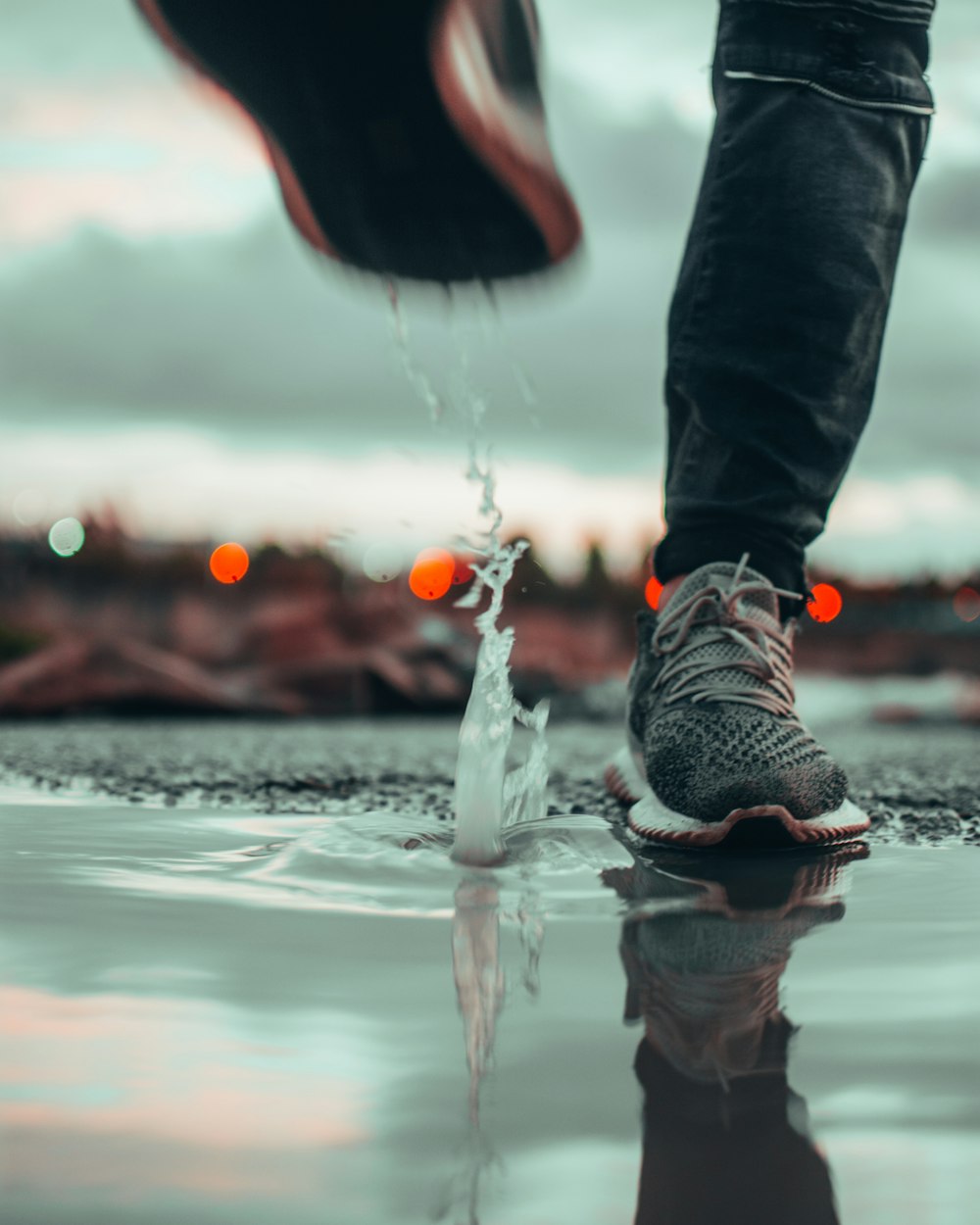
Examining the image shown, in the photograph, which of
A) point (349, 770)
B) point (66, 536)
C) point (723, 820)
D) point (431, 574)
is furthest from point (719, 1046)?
point (66, 536)

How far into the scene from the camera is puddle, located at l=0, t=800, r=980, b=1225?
469 millimetres

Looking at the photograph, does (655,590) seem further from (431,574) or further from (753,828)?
(431,574)

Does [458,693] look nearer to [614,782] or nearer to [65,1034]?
[614,782]

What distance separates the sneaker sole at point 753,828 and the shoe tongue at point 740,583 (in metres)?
0.24

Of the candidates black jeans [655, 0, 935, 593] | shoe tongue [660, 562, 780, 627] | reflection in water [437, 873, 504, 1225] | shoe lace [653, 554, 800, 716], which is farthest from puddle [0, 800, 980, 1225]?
black jeans [655, 0, 935, 593]

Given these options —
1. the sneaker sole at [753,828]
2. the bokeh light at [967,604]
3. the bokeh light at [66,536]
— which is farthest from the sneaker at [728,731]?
the bokeh light at [967,604]

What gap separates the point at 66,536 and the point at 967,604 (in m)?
12.9

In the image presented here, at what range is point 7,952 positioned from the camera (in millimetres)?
781

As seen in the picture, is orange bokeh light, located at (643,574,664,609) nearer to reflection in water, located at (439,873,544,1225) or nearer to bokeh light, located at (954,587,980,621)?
reflection in water, located at (439,873,544,1225)

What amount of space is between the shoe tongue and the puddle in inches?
18.5

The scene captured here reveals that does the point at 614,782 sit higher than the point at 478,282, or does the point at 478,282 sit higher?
the point at 478,282

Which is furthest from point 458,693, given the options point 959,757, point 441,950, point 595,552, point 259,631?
point 595,552

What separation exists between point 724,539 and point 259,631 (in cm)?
559

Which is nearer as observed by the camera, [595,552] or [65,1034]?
[65,1034]
